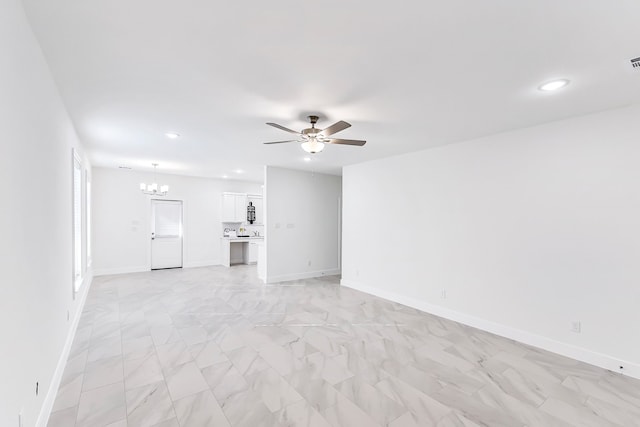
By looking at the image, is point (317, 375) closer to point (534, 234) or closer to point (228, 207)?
point (534, 234)

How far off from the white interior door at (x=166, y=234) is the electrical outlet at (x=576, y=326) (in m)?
8.60

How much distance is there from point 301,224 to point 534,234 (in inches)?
184

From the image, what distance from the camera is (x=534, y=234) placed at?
354cm

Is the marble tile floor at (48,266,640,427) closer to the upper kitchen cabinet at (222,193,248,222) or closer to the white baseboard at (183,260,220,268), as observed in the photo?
the white baseboard at (183,260,220,268)

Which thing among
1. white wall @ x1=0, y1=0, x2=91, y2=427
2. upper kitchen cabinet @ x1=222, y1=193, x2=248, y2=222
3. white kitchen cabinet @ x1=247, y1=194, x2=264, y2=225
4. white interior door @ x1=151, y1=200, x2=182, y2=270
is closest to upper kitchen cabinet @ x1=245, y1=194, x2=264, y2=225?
white kitchen cabinet @ x1=247, y1=194, x2=264, y2=225

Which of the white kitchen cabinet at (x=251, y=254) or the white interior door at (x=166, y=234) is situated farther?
the white kitchen cabinet at (x=251, y=254)

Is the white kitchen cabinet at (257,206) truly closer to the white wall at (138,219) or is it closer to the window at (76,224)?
the white wall at (138,219)

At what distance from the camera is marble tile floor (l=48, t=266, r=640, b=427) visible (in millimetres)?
2234

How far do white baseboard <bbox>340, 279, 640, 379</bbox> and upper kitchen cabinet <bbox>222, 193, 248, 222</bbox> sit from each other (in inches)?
222

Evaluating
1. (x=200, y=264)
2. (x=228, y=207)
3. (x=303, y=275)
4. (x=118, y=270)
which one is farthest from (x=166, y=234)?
(x=303, y=275)

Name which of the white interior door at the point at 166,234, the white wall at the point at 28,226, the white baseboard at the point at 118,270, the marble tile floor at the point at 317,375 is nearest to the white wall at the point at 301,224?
the marble tile floor at the point at 317,375

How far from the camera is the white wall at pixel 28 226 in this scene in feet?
4.68

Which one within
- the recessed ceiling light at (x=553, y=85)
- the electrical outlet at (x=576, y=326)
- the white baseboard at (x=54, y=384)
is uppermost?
the recessed ceiling light at (x=553, y=85)

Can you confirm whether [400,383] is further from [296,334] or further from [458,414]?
[296,334]
